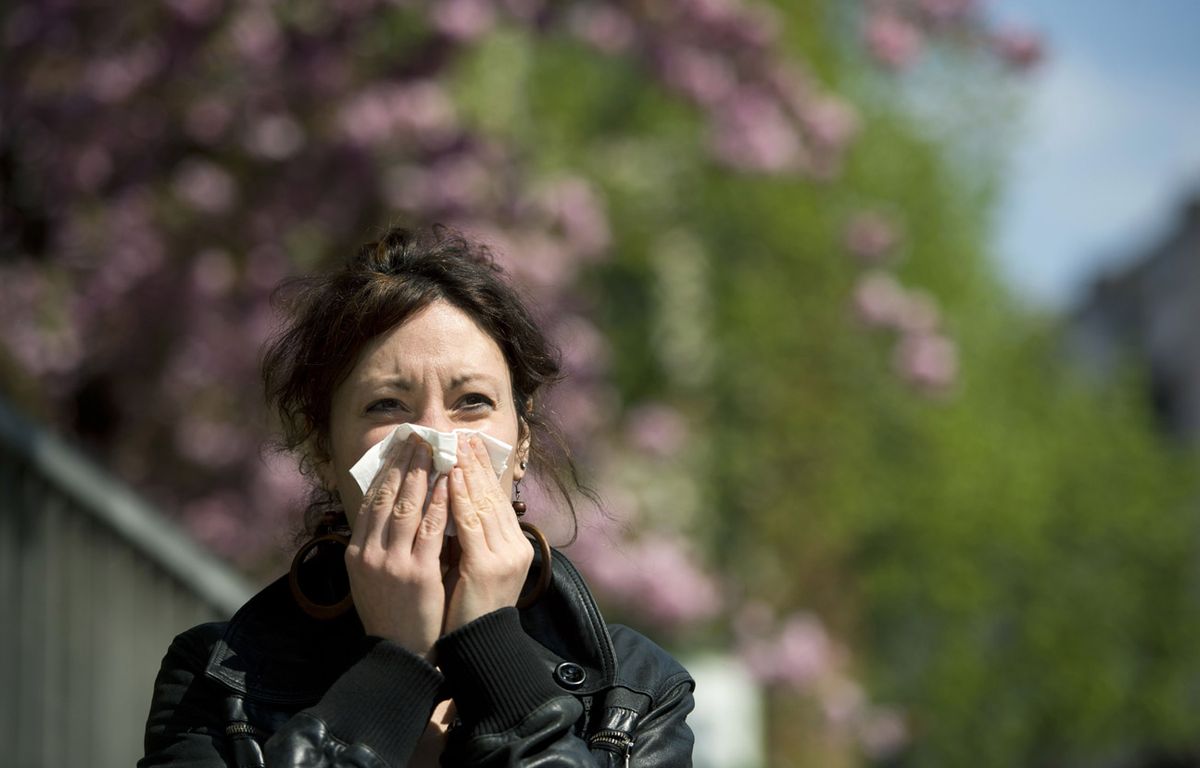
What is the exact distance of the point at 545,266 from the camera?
849 cm

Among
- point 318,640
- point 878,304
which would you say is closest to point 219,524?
point 878,304

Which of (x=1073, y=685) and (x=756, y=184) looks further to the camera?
(x=1073, y=685)

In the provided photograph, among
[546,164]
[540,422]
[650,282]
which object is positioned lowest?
[540,422]

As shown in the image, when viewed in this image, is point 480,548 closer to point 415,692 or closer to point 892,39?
point 415,692

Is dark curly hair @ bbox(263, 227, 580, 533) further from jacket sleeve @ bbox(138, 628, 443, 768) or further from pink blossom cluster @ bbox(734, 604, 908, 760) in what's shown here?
pink blossom cluster @ bbox(734, 604, 908, 760)

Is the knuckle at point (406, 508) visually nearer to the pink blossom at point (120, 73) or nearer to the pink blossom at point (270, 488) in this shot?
the pink blossom at point (270, 488)

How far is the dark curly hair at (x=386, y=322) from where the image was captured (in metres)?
2.30

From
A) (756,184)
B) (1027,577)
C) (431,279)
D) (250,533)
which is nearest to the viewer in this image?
(431,279)

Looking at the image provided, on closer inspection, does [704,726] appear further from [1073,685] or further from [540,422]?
[1073,685]

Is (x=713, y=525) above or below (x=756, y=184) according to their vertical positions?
below

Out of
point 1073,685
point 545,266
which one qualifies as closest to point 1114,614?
point 1073,685

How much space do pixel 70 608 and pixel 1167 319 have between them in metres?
35.1

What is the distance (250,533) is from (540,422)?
5.89 metres

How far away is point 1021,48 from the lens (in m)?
9.00
